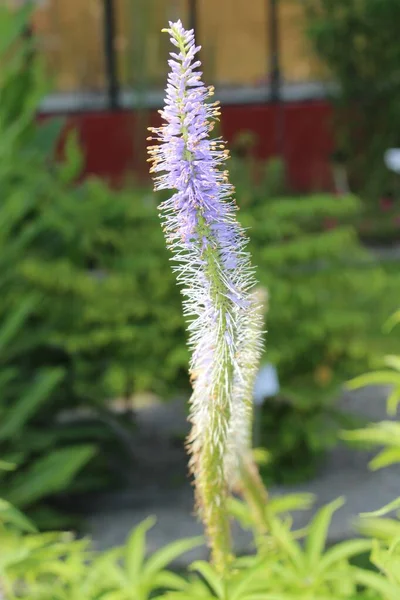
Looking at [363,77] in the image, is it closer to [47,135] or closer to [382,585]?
[47,135]

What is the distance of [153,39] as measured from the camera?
1315cm

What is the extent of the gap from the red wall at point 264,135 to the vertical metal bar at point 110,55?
A: 266 mm

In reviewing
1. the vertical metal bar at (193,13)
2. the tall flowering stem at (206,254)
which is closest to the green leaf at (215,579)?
the tall flowering stem at (206,254)

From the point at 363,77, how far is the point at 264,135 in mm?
1584

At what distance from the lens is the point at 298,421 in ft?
17.3

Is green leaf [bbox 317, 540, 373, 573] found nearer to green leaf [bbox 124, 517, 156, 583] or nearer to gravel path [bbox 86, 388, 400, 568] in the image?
green leaf [bbox 124, 517, 156, 583]

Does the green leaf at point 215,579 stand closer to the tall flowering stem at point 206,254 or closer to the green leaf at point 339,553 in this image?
the tall flowering stem at point 206,254

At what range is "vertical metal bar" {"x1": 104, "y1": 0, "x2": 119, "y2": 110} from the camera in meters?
13.0

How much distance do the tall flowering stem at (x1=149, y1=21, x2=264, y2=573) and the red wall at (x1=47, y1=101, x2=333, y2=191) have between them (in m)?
11.0

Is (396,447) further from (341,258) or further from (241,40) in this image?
(241,40)

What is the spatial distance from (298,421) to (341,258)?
39.9 inches

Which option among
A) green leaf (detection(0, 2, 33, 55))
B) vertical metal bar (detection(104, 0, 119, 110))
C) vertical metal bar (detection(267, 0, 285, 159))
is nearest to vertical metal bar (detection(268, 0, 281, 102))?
vertical metal bar (detection(267, 0, 285, 159))

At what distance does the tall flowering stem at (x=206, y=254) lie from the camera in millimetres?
1283

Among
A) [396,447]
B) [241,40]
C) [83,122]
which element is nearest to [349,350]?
[396,447]
